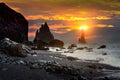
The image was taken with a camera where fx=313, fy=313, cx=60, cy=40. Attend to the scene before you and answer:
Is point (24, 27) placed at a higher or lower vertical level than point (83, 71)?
higher

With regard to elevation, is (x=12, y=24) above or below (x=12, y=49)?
above

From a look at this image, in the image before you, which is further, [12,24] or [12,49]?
[12,24]

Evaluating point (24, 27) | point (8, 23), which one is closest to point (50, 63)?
point (8, 23)

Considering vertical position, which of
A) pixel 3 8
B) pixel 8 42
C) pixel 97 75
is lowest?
pixel 97 75

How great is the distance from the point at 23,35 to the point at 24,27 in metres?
2.80

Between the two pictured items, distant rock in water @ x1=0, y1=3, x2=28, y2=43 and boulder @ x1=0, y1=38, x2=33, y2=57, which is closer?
boulder @ x1=0, y1=38, x2=33, y2=57

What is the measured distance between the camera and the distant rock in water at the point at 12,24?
A: 9426 centimetres

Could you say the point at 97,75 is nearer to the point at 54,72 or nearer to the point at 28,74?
the point at 54,72

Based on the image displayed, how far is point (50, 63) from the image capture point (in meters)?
55.2

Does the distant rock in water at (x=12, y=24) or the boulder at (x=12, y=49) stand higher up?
the distant rock in water at (x=12, y=24)

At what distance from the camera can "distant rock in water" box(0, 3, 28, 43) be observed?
94.3 meters

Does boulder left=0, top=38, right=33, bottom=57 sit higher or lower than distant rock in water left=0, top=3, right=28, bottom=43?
lower

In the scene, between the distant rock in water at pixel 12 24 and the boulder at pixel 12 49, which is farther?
the distant rock in water at pixel 12 24

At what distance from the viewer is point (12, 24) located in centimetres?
10075
